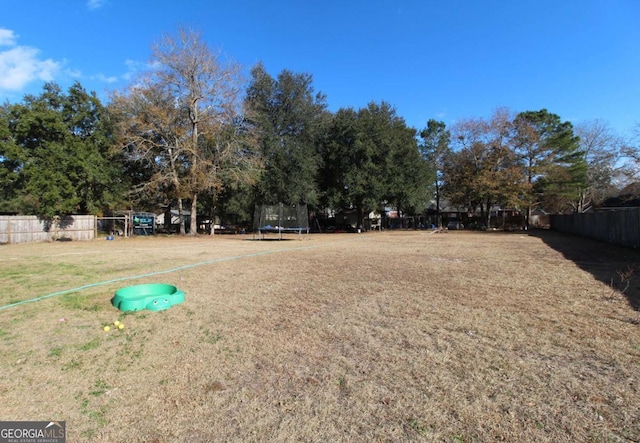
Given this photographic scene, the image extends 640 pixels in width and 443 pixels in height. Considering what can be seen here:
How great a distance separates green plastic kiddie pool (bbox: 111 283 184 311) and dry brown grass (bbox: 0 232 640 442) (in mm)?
154

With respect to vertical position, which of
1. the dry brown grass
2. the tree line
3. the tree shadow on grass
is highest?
the tree line

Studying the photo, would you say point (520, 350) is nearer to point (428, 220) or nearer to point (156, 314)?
point (156, 314)

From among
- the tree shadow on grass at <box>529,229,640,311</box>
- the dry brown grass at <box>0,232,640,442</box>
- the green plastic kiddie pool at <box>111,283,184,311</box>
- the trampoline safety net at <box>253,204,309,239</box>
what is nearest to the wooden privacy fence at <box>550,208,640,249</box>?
the tree shadow on grass at <box>529,229,640,311</box>

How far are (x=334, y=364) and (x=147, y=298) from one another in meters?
3.25

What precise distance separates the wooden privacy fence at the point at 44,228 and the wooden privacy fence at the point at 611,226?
28.9 m

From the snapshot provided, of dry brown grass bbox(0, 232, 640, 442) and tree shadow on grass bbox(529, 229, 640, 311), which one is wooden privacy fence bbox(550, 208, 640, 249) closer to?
tree shadow on grass bbox(529, 229, 640, 311)

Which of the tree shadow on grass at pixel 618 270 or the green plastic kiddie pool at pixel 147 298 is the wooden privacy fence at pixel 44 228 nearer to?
the green plastic kiddie pool at pixel 147 298

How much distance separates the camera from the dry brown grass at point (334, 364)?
7.89ft

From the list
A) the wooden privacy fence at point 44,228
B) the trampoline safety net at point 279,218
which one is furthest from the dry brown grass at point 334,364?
the wooden privacy fence at point 44,228

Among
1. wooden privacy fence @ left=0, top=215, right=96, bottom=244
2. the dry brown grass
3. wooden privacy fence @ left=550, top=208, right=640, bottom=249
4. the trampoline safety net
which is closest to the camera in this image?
the dry brown grass

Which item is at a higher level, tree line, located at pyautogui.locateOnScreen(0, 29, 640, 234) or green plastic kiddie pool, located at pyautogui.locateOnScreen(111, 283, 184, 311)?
tree line, located at pyautogui.locateOnScreen(0, 29, 640, 234)

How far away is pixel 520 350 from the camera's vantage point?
11.6ft

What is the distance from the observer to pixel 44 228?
20.9 meters

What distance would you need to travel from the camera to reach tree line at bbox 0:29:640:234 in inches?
865
